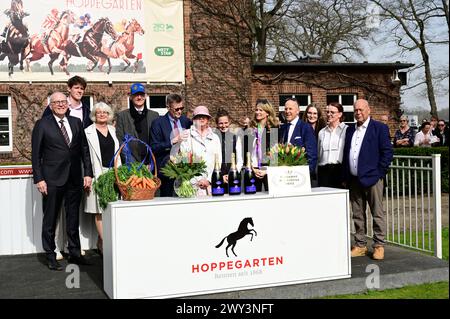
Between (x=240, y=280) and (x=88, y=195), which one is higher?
(x=88, y=195)

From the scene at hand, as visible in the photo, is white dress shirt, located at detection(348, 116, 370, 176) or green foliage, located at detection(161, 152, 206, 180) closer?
green foliage, located at detection(161, 152, 206, 180)

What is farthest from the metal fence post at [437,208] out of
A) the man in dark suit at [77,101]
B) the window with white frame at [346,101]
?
the window with white frame at [346,101]

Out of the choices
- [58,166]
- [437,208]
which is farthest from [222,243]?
[437,208]

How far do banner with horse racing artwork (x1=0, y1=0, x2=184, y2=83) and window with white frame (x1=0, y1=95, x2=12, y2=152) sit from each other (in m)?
0.85

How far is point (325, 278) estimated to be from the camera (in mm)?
4980

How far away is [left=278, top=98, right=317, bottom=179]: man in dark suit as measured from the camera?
5672 millimetres

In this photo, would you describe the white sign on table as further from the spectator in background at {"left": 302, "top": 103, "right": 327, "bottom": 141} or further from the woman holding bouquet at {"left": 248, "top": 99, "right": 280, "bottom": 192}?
the spectator in background at {"left": 302, "top": 103, "right": 327, "bottom": 141}

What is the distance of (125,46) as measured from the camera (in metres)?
15.5

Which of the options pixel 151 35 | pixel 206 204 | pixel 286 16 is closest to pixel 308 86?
pixel 151 35

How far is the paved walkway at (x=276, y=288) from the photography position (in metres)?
4.75

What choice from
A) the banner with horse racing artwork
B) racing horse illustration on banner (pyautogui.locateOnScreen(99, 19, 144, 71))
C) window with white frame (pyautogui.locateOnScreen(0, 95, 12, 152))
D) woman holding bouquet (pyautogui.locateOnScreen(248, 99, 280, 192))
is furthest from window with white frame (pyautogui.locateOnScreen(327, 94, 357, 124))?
woman holding bouquet (pyautogui.locateOnScreen(248, 99, 280, 192))

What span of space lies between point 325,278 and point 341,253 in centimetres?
29

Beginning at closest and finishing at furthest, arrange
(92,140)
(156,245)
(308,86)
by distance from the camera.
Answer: (156,245)
(92,140)
(308,86)

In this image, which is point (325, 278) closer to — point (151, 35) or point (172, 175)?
point (172, 175)
